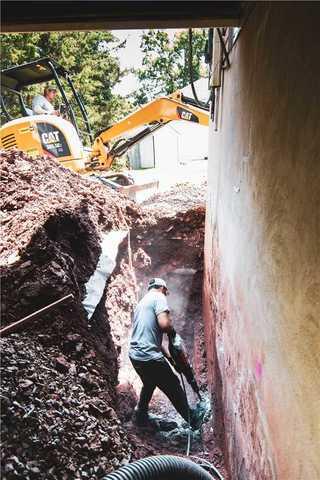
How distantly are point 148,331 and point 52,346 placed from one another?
1.92 meters

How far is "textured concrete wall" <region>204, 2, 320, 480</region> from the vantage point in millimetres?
1625

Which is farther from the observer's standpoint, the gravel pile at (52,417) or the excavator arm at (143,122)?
the excavator arm at (143,122)

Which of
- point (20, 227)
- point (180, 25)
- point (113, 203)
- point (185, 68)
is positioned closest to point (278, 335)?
point (180, 25)

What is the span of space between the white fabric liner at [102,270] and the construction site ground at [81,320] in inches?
3.4

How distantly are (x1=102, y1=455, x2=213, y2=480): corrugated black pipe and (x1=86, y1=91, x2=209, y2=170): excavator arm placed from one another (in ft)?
21.0

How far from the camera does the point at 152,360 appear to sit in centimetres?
475

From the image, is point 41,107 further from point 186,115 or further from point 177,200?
point 177,200

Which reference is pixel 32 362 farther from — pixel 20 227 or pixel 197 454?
pixel 197 454

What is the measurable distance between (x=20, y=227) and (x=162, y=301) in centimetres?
200

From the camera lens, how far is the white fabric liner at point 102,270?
4.32 m

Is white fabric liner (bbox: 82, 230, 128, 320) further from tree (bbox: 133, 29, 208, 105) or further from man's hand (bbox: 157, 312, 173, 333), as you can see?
tree (bbox: 133, 29, 208, 105)

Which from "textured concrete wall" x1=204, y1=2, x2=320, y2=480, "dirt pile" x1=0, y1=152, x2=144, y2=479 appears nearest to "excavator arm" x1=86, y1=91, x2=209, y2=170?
"dirt pile" x1=0, y1=152, x2=144, y2=479

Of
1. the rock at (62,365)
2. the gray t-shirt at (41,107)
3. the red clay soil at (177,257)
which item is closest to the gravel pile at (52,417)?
the rock at (62,365)

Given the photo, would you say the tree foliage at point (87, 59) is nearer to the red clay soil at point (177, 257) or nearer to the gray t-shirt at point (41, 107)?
the gray t-shirt at point (41, 107)
